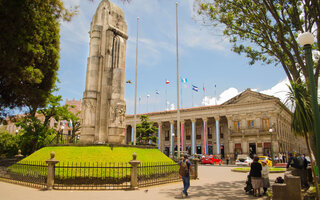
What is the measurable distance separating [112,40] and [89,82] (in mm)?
3390

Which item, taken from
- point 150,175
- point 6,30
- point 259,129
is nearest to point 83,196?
point 150,175

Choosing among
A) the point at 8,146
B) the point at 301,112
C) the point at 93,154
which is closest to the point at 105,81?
the point at 93,154

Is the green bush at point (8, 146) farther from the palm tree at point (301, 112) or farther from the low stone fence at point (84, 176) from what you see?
the palm tree at point (301, 112)

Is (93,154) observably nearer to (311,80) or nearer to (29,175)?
(29,175)

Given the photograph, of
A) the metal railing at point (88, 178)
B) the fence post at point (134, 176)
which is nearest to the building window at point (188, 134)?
the metal railing at point (88, 178)

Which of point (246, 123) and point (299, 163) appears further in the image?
point (246, 123)

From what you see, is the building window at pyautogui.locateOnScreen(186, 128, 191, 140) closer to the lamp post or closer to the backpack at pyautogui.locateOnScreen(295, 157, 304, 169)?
the backpack at pyautogui.locateOnScreen(295, 157, 304, 169)

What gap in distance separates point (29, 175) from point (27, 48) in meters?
6.15

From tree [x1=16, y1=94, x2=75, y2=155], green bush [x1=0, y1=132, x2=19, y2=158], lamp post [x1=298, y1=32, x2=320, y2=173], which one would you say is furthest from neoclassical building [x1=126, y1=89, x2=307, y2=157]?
lamp post [x1=298, y1=32, x2=320, y2=173]

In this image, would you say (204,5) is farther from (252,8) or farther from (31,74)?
(31,74)

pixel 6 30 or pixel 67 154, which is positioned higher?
pixel 6 30

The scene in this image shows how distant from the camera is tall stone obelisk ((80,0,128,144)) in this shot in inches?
619

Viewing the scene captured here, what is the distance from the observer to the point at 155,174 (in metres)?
13.0

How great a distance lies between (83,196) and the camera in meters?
9.29
